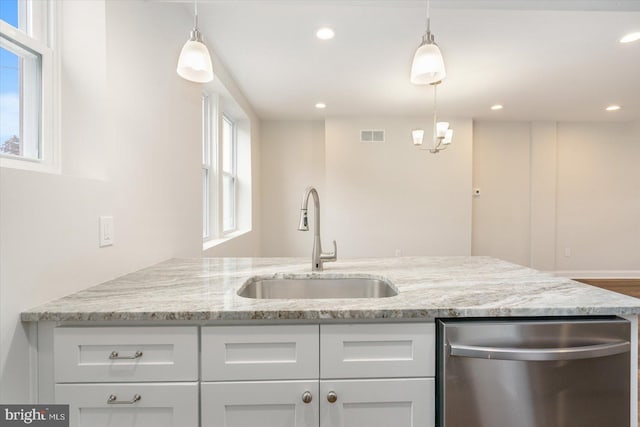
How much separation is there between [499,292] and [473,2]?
1540 mm

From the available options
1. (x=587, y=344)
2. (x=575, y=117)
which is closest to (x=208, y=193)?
(x=587, y=344)

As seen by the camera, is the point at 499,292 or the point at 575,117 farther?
the point at 575,117

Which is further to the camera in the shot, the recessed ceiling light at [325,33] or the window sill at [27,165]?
the recessed ceiling light at [325,33]

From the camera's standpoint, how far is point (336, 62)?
9.96 ft

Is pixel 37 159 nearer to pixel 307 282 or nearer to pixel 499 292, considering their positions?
pixel 307 282

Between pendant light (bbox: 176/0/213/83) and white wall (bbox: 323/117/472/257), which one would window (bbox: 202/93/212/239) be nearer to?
pendant light (bbox: 176/0/213/83)

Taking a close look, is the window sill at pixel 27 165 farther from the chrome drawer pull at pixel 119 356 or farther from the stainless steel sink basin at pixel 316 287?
the stainless steel sink basin at pixel 316 287

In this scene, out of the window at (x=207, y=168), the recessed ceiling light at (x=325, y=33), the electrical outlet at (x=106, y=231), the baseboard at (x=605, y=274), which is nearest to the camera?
the electrical outlet at (x=106, y=231)

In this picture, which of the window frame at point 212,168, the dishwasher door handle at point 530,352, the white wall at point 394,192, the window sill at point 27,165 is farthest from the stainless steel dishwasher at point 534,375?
the white wall at point 394,192

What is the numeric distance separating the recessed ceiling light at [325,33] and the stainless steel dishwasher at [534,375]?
91.6 inches

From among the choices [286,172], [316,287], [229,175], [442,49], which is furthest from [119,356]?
[286,172]

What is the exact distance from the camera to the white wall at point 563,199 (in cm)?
534

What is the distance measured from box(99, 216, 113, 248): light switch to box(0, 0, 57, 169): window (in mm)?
288

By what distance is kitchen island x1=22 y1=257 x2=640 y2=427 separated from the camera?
0.93 m
